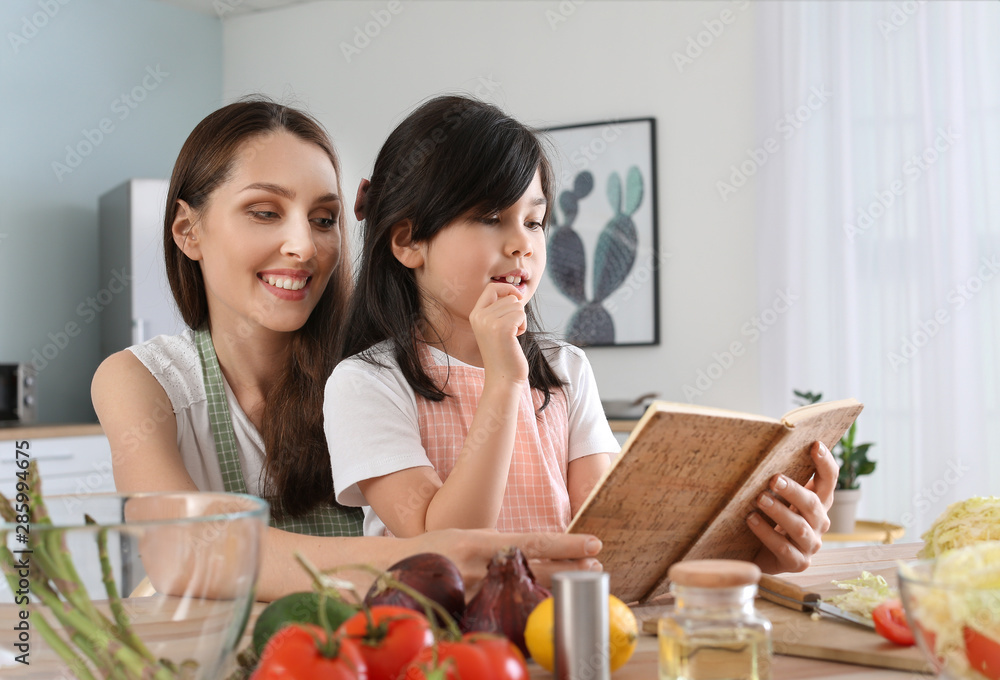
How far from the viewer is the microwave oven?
3.38 meters

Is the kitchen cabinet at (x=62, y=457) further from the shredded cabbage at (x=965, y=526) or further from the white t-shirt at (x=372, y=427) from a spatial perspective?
the shredded cabbage at (x=965, y=526)

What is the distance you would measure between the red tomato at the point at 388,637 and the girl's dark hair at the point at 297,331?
792 mm

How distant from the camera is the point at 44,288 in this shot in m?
3.90

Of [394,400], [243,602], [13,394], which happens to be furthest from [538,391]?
[13,394]

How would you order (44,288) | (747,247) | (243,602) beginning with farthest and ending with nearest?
(44,288)
(747,247)
(243,602)

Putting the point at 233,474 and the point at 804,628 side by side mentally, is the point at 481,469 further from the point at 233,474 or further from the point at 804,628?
the point at 233,474

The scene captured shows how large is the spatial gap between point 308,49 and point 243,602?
178 inches

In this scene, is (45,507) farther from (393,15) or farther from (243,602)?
(393,15)

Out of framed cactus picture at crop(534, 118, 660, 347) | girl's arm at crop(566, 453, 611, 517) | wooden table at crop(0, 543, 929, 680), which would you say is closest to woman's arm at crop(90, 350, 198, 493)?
wooden table at crop(0, 543, 929, 680)

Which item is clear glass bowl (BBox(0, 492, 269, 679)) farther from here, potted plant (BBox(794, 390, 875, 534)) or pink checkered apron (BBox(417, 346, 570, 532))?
potted plant (BBox(794, 390, 875, 534))

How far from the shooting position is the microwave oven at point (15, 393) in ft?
11.1

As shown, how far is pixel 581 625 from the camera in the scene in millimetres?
556

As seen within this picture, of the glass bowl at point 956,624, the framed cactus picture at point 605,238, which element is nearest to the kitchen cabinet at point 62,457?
the framed cactus picture at point 605,238

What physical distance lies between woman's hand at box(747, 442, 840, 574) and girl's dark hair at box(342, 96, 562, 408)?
1.50ft
